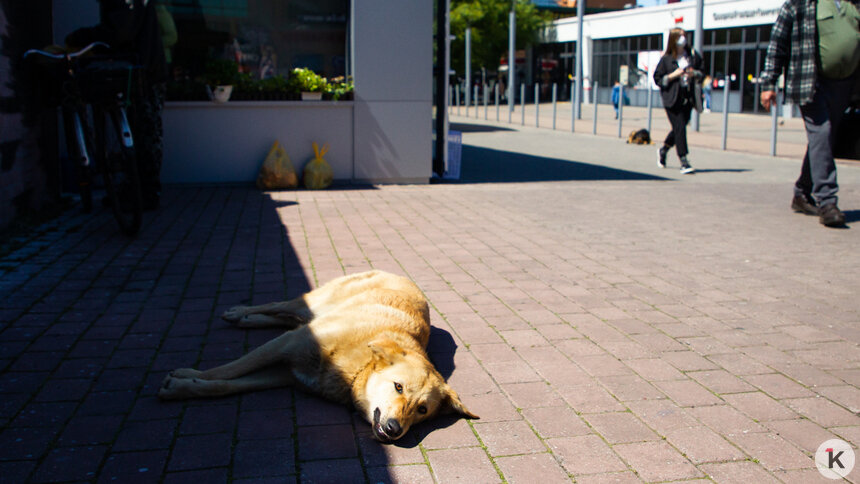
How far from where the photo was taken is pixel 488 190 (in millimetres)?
10461

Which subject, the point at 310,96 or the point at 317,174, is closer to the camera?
the point at 317,174

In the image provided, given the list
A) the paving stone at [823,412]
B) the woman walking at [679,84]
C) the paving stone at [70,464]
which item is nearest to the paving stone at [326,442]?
the paving stone at [70,464]

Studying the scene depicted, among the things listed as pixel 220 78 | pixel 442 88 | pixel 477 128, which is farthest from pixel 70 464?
pixel 477 128

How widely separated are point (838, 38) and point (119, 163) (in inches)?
263

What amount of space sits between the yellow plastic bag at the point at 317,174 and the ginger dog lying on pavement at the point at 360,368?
21.2 feet

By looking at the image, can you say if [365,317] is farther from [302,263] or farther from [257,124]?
[257,124]

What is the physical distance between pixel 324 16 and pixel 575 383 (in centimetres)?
945

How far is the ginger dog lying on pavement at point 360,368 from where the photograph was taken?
9.78 feet

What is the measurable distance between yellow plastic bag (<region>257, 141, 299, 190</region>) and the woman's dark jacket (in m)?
6.19

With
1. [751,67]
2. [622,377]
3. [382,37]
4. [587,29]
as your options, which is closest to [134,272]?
[622,377]

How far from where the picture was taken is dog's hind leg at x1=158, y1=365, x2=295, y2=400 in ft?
10.8

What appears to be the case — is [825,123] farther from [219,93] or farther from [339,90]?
[219,93]

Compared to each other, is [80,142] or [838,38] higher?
[838,38]

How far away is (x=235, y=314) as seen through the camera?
433cm
